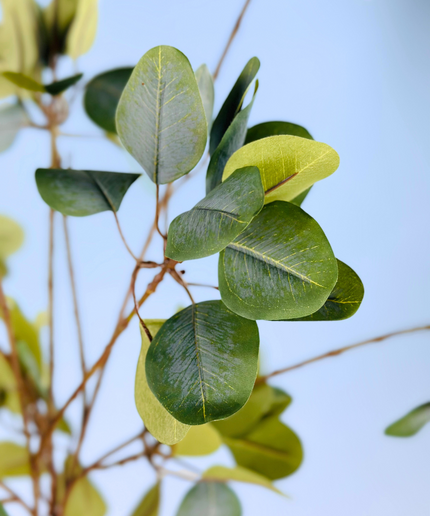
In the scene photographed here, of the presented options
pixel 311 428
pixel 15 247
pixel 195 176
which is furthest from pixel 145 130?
pixel 311 428

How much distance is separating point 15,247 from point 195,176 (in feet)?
1.08

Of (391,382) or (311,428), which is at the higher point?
(391,382)

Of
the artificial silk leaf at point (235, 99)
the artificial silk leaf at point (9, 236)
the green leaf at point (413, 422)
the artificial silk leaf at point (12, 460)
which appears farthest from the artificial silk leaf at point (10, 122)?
the green leaf at point (413, 422)

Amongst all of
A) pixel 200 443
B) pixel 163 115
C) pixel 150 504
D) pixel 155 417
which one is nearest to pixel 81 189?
pixel 163 115

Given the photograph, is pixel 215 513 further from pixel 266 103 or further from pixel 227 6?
pixel 227 6

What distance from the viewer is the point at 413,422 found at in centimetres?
61

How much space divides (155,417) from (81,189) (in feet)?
0.84

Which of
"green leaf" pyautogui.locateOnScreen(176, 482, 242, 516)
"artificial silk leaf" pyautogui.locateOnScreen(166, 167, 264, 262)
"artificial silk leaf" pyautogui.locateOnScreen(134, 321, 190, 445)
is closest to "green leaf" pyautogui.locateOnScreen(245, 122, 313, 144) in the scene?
"artificial silk leaf" pyautogui.locateOnScreen(166, 167, 264, 262)

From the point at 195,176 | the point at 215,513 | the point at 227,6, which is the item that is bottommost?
the point at 215,513

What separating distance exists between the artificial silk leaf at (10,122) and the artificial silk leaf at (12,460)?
49 cm

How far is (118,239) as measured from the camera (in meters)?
0.66

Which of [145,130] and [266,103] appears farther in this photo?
[266,103]

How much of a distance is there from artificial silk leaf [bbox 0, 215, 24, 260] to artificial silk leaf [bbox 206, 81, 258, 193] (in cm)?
41

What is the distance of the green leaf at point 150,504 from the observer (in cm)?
63
